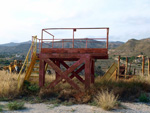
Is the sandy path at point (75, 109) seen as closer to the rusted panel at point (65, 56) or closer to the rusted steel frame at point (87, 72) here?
the rusted steel frame at point (87, 72)

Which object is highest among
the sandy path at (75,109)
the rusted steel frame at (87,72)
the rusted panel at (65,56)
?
the rusted panel at (65,56)

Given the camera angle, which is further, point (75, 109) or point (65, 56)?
point (65, 56)

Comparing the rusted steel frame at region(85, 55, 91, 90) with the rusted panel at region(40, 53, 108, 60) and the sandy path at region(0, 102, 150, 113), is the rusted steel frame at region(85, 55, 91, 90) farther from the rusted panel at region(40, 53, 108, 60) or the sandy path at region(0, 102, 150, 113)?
the sandy path at region(0, 102, 150, 113)

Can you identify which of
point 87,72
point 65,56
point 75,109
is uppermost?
point 65,56

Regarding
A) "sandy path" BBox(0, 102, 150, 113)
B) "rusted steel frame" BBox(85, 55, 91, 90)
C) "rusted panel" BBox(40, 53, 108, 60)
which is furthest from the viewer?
"rusted panel" BBox(40, 53, 108, 60)

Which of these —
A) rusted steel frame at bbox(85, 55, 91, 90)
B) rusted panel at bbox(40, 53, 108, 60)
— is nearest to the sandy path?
rusted steel frame at bbox(85, 55, 91, 90)

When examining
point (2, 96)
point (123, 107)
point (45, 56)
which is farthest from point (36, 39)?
point (123, 107)

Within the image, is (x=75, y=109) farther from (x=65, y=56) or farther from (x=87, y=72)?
(x=65, y=56)

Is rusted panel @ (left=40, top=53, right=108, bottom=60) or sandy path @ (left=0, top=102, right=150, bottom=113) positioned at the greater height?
rusted panel @ (left=40, top=53, right=108, bottom=60)

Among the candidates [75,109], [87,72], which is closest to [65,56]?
[87,72]

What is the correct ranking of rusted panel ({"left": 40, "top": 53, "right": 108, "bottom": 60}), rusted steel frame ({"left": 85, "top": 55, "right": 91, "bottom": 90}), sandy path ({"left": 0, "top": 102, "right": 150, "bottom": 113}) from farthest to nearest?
rusted panel ({"left": 40, "top": 53, "right": 108, "bottom": 60}) → rusted steel frame ({"left": 85, "top": 55, "right": 91, "bottom": 90}) → sandy path ({"left": 0, "top": 102, "right": 150, "bottom": 113})

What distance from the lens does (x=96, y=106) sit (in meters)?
8.34

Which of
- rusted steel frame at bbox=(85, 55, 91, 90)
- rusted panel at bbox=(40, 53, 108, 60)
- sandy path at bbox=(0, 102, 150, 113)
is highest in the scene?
rusted panel at bbox=(40, 53, 108, 60)

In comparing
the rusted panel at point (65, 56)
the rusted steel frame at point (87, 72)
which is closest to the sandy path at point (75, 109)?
the rusted steel frame at point (87, 72)
